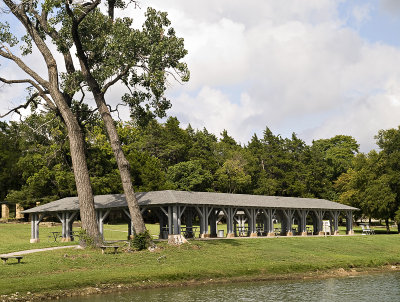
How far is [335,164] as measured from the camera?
9425 cm

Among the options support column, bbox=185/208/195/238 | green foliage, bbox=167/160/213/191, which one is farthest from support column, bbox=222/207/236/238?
green foliage, bbox=167/160/213/191

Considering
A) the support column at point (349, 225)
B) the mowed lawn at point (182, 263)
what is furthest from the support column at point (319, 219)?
the mowed lawn at point (182, 263)

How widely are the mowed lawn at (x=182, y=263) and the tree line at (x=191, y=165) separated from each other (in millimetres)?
11024

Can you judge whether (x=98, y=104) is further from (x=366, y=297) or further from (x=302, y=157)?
(x=302, y=157)

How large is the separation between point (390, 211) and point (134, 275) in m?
38.1

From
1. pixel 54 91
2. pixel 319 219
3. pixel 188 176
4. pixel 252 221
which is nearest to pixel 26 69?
pixel 54 91

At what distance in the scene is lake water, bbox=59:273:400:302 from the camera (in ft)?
62.3

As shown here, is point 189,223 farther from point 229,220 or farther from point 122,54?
point 122,54

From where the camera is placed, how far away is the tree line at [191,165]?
2194 inches

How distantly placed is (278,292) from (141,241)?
35.4 ft

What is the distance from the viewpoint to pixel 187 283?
2269 centimetres

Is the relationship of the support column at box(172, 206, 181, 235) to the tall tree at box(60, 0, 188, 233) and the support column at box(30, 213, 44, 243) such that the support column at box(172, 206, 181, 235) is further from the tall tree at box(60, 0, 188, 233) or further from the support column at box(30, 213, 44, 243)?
the support column at box(30, 213, 44, 243)

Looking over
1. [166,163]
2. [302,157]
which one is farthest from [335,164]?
[166,163]

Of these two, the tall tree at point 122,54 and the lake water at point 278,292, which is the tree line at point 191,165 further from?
the lake water at point 278,292
